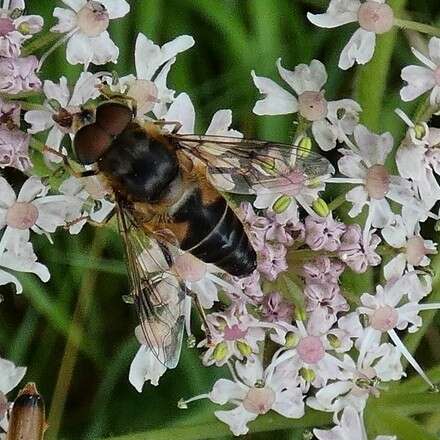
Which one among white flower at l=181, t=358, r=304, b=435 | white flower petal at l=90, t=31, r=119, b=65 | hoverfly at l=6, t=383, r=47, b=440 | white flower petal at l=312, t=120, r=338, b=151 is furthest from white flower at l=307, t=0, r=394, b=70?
hoverfly at l=6, t=383, r=47, b=440

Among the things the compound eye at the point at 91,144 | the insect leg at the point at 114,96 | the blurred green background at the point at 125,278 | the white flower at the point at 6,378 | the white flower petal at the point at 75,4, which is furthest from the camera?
the blurred green background at the point at 125,278

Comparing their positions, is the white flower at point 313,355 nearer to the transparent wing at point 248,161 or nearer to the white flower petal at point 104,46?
the transparent wing at point 248,161

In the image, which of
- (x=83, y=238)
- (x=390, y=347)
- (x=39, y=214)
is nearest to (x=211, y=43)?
(x=83, y=238)

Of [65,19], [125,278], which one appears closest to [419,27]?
[65,19]

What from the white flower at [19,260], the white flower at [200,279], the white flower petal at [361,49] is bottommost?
the white flower at [200,279]

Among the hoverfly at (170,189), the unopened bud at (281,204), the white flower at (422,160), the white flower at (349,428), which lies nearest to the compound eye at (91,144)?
the hoverfly at (170,189)

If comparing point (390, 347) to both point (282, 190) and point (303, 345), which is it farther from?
point (282, 190)
